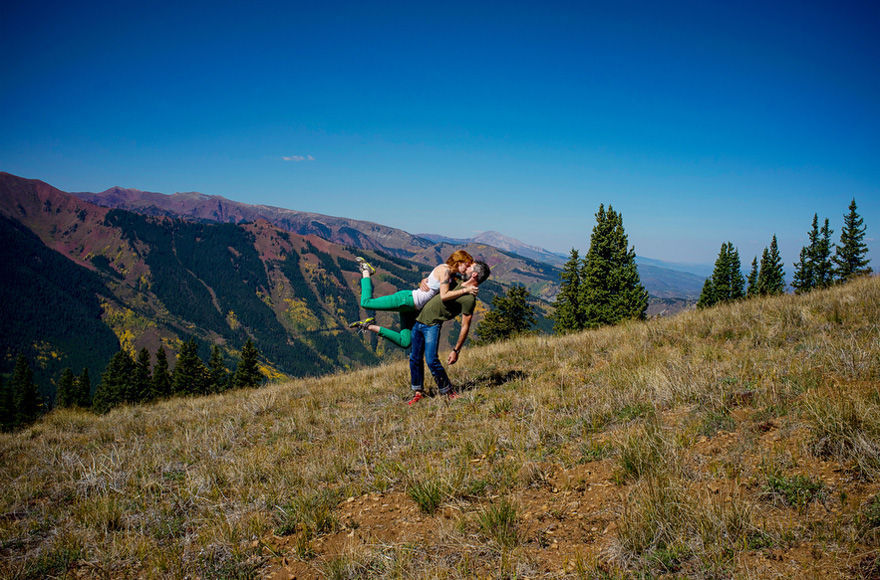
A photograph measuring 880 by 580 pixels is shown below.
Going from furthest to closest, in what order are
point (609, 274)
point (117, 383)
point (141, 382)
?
point (141, 382) → point (117, 383) → point (609, 274)

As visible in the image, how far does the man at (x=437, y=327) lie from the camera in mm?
6176

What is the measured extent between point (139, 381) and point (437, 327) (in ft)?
168

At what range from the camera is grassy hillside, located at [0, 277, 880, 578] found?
7.87ft

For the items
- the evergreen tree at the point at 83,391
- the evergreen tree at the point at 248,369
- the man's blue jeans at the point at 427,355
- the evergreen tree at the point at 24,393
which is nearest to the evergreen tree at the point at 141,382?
the evergreen tree at the point at 83,391

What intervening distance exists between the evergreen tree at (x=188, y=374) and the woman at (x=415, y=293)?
41365 millimetres

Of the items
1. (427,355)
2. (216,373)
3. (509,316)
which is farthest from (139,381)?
(427,355)

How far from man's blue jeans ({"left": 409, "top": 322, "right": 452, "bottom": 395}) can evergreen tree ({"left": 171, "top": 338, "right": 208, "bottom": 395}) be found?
136 feet

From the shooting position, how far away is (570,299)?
32875 mm

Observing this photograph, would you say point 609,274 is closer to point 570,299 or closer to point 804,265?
point 570,299

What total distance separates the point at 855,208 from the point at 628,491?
64472 millimetres

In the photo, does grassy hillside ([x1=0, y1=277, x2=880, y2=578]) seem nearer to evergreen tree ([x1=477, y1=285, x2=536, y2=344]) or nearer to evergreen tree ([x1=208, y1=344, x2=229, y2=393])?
evergreen tree ([x1=477, y1=285, x2=536, y2=344])

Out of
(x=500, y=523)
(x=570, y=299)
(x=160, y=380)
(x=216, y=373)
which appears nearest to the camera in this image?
(x=500, y=523)

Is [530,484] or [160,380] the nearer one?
[530,484]

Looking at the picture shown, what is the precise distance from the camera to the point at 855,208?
45.2 m
